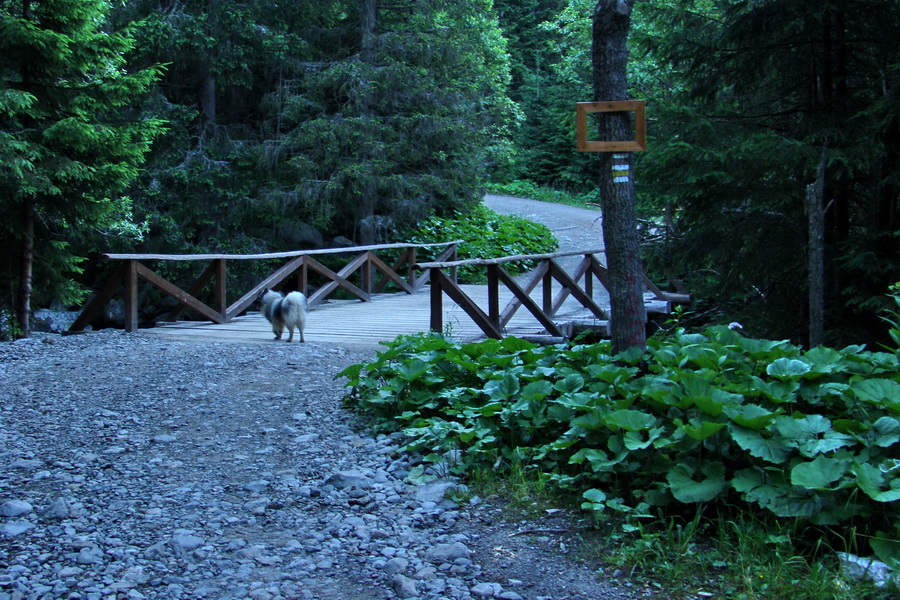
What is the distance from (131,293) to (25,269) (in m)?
1.40

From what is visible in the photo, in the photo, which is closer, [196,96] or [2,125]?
[2,125]

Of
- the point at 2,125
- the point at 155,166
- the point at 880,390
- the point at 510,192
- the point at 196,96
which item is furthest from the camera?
the point at 510,192

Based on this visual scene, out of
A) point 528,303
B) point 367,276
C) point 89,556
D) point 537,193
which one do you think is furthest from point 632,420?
point 537,193

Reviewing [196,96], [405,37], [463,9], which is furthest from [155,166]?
[463,9]

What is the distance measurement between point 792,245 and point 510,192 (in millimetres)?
24537

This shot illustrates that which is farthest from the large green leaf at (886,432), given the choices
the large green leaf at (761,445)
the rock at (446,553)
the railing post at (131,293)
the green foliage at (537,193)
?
the green foliage at (537,193)

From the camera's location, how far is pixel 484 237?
19.8 metres

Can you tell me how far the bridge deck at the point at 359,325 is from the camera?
30.7 ft

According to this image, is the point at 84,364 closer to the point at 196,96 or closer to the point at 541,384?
the point at 541,384

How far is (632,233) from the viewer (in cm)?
505

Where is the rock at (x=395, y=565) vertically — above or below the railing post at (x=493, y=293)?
below

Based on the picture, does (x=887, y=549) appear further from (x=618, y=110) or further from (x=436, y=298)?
(x=436, y=298)

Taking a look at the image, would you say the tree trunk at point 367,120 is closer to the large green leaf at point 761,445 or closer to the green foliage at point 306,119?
the green foliage at point 306,119

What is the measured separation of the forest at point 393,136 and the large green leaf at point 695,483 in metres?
3.87
